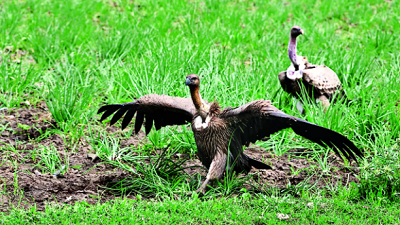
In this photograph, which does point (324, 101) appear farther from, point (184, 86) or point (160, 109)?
point (160, 109)

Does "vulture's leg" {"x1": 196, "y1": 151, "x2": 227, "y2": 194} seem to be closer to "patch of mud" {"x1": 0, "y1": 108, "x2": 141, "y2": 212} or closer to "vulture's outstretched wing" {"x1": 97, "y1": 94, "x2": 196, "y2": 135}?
"vulture's outstretched wing" {"x1": 97, "y1": 94, "x2": 196, "y2": 135}

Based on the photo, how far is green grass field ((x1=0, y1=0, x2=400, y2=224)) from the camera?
147 inches

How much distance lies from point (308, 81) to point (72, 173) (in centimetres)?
254

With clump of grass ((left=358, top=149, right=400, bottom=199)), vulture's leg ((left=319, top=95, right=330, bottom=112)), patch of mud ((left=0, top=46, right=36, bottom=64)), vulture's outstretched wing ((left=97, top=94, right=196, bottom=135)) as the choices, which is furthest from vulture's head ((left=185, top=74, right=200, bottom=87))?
patch of mud ((left=0, top=46, right=36, bottom=64))

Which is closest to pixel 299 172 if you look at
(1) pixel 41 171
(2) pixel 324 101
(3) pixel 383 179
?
(3) pixel 383 179

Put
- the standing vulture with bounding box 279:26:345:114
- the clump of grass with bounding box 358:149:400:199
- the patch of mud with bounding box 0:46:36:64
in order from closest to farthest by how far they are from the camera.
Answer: the clump of grass with bounding box 358:149:400:199
the standing vulture with bounding box 279:26:345:114
the patch of mud with bounding box 0:46:36:64

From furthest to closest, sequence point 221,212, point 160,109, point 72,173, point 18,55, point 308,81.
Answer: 1. point 18,55
2. point 308,81
3. point 72,173
4. point 160,109
5. point 221,212

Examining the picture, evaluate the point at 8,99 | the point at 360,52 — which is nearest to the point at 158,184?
the point at 8,99

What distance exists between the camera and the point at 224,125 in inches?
152

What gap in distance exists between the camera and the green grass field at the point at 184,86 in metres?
3.74

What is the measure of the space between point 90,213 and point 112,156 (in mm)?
1067

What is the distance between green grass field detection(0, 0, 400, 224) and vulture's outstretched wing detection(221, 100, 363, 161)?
1.33 ft

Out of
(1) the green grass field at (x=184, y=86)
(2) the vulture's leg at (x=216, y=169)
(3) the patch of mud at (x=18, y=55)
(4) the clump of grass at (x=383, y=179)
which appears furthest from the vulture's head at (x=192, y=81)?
(3) the patch of mud at (x=18, y=55)

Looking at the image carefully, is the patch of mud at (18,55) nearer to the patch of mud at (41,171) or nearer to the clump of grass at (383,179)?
the patch of mud at (41,171)
